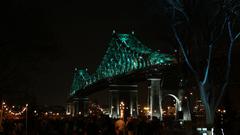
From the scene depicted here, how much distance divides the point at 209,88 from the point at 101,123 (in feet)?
16.6

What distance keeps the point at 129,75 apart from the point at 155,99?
26.4 feet

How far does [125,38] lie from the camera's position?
90.7 metres

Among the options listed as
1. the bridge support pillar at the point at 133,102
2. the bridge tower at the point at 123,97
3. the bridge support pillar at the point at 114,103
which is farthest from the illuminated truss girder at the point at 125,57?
the bridge support pillar at the point at 114,103

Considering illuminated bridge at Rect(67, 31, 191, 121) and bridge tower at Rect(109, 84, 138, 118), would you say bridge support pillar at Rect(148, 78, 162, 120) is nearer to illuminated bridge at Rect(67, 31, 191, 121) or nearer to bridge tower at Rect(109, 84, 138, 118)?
illuminated bridge at Rect(67, 31, 191, 121)

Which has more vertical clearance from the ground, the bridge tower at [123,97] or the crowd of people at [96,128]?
the bridge tower at [123,97]

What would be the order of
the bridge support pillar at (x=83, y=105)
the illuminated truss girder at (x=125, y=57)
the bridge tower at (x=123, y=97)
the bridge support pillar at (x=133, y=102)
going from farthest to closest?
the bridge support pillar at (x=83, y=105)
the bridge support pillar at (x=133, y=102)
the bridge tower at (x=123, y=97)
the illuminated truss girder at (x=125, y=57)

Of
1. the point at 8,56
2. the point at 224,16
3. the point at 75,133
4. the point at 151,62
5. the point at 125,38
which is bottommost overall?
the point at 75,133

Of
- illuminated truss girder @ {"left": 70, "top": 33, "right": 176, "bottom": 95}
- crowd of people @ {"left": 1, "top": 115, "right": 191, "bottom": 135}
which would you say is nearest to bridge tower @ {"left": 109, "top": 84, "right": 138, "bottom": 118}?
illuminated truss girder @ {"left": 70, "top": 33, "right": 176, "bottom": 95}

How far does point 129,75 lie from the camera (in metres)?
73.8

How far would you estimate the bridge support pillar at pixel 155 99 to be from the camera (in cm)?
6606

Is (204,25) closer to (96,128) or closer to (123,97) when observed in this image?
(96,128)

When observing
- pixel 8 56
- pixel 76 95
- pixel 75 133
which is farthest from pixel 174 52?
pixel 76 95

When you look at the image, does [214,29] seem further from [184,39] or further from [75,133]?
[75,133]

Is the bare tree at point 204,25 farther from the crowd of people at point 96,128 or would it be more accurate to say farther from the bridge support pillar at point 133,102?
the bridge support pillar at point 133,102
